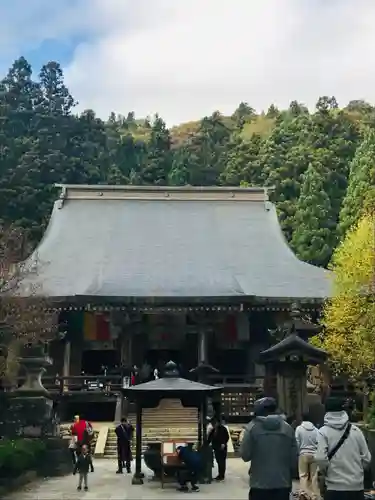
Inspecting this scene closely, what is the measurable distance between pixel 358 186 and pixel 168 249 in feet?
46.6

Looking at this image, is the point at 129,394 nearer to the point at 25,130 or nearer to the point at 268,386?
the point at 268,386

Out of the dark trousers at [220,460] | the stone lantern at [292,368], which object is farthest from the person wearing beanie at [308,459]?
the dark trousers at [220,460]

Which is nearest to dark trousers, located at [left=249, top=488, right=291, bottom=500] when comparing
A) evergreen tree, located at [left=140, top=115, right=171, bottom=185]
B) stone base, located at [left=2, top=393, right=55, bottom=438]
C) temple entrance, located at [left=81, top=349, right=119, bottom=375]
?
stone base, located at [left=2, top=393, right=55, bottom=438]

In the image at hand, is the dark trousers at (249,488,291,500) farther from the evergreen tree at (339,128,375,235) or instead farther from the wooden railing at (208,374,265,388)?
the evergreen tree at (339,128,375,235)

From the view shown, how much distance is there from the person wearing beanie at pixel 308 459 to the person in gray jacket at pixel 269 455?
2.58 meters

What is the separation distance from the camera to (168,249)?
27.9 metres

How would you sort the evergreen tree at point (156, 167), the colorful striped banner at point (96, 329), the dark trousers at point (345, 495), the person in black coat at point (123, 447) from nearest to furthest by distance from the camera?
the dark trousers at point (345, 495) → the person in black coat at point (123, 447) → the colorful striped banner at point (96, 329) → the evergreen tree at point (156, 167)

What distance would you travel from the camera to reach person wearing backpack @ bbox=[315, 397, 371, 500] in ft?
18.1

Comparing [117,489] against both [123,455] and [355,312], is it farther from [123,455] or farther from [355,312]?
[355,312]

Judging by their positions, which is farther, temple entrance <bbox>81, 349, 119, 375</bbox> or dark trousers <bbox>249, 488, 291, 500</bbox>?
temple entrance <bbox>81, 349, 119, 375</bbox>

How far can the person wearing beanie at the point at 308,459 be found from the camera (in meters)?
8.28

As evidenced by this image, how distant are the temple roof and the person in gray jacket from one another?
52.6ft

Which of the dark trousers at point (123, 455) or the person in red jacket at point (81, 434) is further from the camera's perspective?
the dark trousers at point (123, 455)

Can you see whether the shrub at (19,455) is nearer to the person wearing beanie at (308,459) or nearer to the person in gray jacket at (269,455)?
the person wearing beanie at (308,459)
